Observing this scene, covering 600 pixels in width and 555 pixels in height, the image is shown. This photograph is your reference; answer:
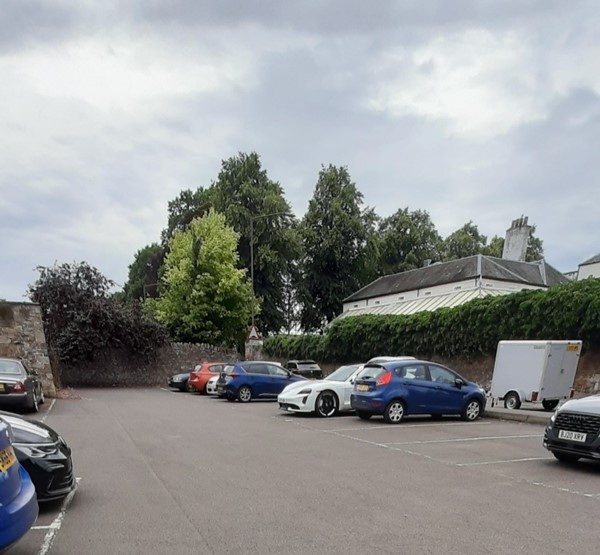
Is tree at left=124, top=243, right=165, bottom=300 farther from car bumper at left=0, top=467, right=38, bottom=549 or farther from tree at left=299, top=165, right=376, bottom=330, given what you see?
car bumper at left=0, top=467, right=38, bottom=549

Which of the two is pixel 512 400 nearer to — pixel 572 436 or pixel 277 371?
pixel 277 371

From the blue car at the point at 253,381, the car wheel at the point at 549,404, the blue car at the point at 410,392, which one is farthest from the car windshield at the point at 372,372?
the car wheel at the point at 549,404

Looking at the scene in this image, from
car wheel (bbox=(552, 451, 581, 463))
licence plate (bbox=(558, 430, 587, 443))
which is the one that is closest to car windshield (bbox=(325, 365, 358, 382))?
car wheel (bbox=(552, 451, 581, 463))

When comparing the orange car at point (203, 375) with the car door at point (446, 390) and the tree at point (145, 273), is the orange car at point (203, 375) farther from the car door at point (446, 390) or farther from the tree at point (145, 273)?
the tree at point (145, 273)

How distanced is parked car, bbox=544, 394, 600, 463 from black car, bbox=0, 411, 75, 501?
262 inches

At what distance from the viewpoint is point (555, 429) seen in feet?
31.7

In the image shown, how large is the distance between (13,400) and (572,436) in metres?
13.2

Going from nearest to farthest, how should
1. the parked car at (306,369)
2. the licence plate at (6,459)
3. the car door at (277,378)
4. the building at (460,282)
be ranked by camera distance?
the licence plate at (6,459), the car door at (277,378), the parked car at (306,369), the building at (460,282)

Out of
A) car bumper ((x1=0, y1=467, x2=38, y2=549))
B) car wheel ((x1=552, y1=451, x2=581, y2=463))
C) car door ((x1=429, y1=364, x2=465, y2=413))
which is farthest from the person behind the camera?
car door ((x1=429, y1=364, x2=465, y2=413))

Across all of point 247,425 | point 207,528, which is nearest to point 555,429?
point 207,528

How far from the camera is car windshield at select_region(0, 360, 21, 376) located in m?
17.7

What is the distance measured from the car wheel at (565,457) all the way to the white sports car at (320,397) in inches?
308

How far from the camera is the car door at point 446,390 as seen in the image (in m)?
16.2

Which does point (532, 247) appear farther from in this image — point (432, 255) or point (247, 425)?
point (247, 425)
